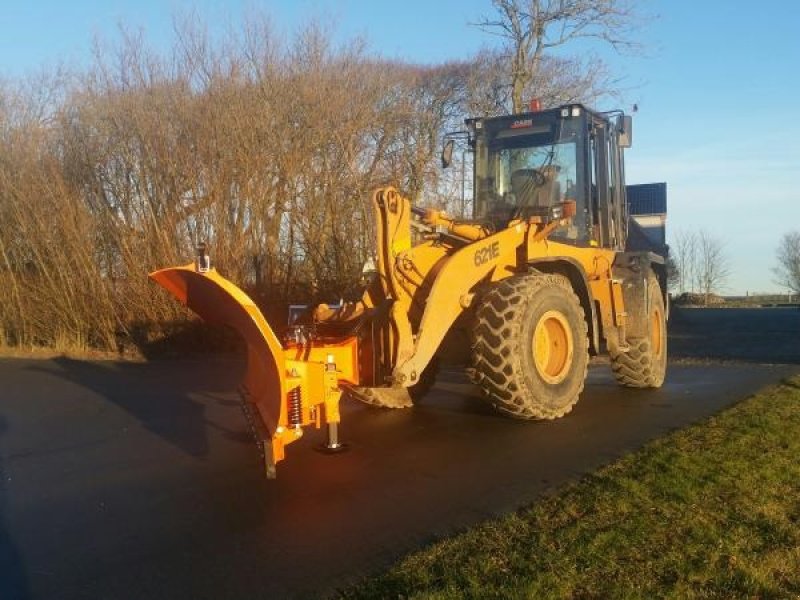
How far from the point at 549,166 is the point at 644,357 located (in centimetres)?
266

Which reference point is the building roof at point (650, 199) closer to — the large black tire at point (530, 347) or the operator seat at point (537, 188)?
the operator seat at point (537, 188)

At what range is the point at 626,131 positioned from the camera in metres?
9.53

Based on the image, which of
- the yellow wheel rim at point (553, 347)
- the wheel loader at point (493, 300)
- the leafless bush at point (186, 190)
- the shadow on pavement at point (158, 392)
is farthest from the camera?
the leafless bush at point (186, 190)

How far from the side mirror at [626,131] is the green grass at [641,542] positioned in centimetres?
451

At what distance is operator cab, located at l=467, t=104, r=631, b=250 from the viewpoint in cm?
912

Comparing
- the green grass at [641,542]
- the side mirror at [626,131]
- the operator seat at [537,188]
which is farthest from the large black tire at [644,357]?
the green grass at [641,542]

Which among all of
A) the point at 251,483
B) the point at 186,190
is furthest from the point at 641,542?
the point at 186,190

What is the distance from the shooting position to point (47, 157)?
18.3 meters

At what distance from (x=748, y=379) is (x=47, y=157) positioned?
A: 598 inches

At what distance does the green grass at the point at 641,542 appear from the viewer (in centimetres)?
376

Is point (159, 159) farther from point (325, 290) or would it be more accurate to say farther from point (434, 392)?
point (434, 392)

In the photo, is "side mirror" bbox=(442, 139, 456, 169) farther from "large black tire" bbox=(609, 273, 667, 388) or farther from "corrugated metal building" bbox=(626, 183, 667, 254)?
"corrugated metal building" bbox=(626, 183, 667, 254)

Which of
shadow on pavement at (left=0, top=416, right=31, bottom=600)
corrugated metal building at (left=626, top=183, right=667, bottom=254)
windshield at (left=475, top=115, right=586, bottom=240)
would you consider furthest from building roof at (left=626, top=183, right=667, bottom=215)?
shadow on pavement at (left=0, top=416, right=31, bottom=600)

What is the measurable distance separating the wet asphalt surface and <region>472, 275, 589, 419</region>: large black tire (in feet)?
1.08
